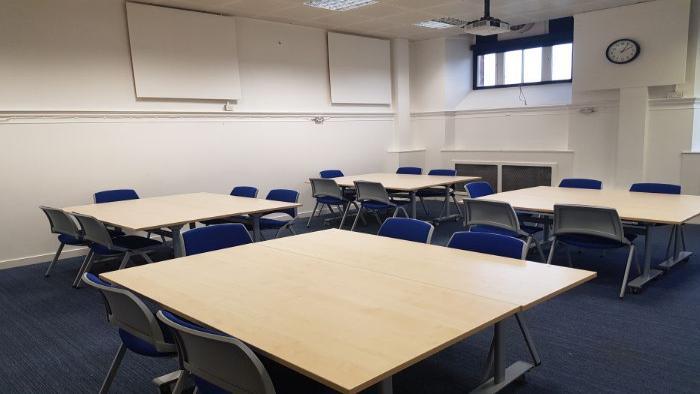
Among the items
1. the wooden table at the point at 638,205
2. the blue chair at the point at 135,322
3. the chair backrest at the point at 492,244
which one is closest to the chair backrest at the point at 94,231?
the blue chair at the point at 135,322

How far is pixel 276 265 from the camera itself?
2.53 meters

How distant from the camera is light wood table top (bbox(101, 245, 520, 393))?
4.83 ft

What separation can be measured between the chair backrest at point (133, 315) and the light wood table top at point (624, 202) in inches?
126

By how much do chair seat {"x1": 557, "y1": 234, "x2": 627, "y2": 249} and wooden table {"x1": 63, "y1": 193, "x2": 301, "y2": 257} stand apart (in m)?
2.41

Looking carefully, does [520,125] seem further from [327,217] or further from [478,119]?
[327,217]

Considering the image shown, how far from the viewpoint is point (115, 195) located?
5.30 m

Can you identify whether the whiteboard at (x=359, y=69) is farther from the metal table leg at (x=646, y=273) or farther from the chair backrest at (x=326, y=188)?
the metal table leg at (x=646, y=273)

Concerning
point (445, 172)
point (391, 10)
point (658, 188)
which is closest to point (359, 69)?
point (391, 10)

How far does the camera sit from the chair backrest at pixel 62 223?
423cm

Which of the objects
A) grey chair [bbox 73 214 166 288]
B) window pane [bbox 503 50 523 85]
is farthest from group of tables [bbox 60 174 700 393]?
window pane [bbox 503 50 523 85]

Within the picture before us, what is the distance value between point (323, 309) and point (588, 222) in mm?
2724

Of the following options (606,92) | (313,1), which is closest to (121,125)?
(313,1)

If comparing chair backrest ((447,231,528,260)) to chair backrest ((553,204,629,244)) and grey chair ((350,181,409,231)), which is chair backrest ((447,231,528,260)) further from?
grey chair ((350,181,409,231))

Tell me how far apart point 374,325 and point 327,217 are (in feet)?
19.1
